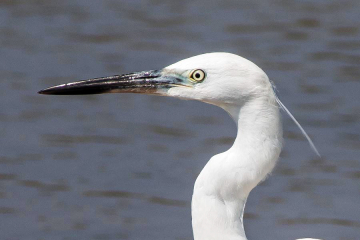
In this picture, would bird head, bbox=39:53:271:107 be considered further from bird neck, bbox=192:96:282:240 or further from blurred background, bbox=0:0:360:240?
blurred background, bbox=0:0:360:240

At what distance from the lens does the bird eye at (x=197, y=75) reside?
4012mm

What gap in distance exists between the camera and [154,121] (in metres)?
8.22

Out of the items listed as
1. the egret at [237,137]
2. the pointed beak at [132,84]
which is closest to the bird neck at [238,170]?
the egret at [237,137]

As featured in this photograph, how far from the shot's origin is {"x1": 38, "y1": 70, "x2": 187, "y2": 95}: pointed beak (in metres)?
Answer: 4.19

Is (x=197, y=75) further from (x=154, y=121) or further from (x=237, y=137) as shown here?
(x=154, y=121)

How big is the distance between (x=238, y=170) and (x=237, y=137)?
0.54 ft

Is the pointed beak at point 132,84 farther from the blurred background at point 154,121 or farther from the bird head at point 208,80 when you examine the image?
the blurred background at point 154,121

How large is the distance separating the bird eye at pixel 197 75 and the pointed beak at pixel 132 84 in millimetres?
75

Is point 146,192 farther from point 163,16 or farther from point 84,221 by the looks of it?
point 163,16

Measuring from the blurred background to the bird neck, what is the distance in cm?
264

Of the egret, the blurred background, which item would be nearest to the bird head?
the egret

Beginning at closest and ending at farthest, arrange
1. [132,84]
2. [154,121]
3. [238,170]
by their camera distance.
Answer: [238,170] < [132,84] < [154,121]

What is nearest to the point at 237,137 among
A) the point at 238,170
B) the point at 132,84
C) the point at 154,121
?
the point at 238,170

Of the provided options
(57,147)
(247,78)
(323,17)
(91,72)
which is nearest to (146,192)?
(57,147)
